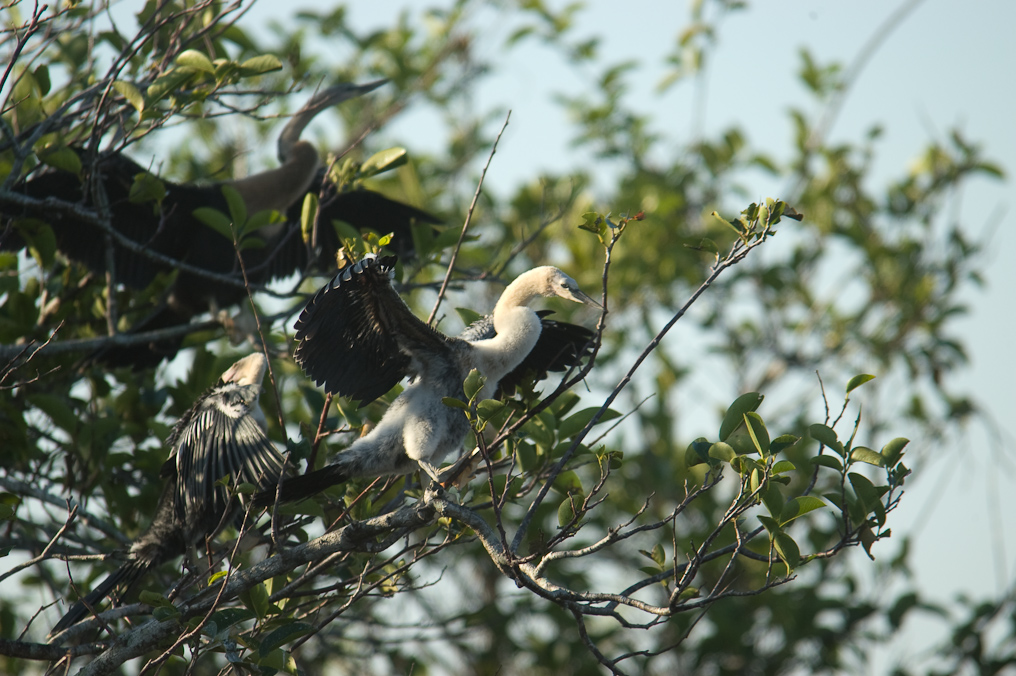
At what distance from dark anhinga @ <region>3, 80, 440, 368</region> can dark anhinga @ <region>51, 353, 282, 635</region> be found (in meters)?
0.86

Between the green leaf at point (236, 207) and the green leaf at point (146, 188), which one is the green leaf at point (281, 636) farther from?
the green leaf at point (146, 188)

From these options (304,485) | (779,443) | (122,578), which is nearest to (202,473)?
(122,578)

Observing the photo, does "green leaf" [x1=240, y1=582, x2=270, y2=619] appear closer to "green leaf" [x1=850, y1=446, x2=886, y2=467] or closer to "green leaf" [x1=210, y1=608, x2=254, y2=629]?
"green leaf" [x1=210, y1=608, x2=254, y2=629]

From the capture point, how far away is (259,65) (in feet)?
10.8

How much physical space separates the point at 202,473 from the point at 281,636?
3.53 feet

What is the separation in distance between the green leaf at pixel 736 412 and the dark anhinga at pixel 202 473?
58.6 inches

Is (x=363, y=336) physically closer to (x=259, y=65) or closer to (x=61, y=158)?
(x=259, y=65)

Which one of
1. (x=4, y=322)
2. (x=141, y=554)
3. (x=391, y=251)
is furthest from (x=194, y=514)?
(x=391, y=251)

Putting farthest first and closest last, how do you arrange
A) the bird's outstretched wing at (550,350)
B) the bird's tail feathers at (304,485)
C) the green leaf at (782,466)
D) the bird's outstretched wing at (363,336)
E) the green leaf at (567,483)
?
the bird's outstretched wing at (550,350) < the green leaf at (567,483) < the bird's tail feathers at (304,485) < the bird's outstretched wing at (363,336) < the green leaf at (782,466)

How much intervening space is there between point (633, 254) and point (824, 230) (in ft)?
5.62

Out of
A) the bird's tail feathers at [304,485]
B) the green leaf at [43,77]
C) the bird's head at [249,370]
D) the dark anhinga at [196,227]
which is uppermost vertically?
the dark anhinga at [196,227]

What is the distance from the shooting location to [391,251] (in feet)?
16.0

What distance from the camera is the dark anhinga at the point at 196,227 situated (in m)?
4.11

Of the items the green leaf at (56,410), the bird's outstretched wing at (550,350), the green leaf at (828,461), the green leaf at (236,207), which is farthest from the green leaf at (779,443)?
the green leaf at (56,410)
